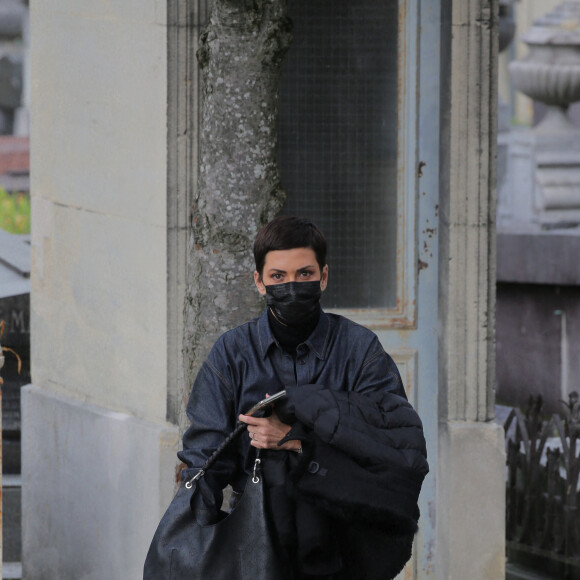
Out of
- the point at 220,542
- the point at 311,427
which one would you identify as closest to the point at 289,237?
the point at 311,427

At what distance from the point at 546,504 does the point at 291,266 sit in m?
4.22

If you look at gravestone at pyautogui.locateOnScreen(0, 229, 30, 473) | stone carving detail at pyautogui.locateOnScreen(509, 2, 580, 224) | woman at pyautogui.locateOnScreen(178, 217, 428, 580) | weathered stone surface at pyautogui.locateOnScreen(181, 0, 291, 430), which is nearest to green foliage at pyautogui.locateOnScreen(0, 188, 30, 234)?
stone carving detail at pyautogui.locateOnScreen(509, 2, 580, 224)

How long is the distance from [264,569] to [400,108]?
3.18 meters

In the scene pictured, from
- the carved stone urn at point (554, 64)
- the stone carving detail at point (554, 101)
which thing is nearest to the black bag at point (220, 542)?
the stone carving detail at point (554, 101)

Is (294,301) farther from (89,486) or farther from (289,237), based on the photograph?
(89,486)

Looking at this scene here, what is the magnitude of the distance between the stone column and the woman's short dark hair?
2.55m

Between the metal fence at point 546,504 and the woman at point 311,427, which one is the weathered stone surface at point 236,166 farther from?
the metal fence at point 546,504

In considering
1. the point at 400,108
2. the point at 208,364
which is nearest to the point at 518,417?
the point at 400,108

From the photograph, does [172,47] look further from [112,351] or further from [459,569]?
[459,569]

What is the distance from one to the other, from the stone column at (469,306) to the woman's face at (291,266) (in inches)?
101

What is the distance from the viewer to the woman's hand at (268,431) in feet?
12.5

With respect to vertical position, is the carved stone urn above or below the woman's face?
above

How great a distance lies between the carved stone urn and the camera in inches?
560

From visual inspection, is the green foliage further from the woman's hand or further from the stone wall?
the woman's hand
